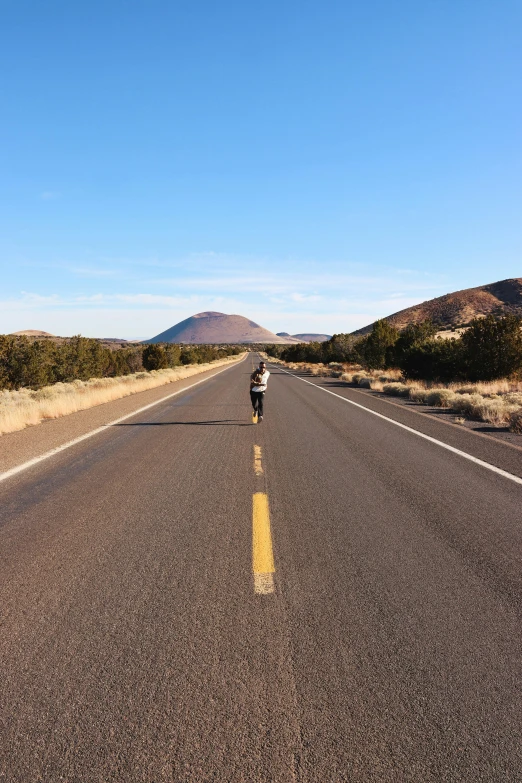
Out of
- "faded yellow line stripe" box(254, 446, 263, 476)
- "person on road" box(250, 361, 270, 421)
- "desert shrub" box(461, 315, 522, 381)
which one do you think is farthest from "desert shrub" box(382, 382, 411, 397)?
"faded yellow line stripe" box(254, 446, 263, 476)

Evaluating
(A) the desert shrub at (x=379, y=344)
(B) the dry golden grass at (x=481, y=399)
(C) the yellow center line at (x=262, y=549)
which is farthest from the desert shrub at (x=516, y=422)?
(A) the desert shrub at (x=379, y=344)

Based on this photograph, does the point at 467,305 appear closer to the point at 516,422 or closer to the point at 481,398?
the point at 481,398

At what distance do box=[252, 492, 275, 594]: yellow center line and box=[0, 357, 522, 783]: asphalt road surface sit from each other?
2cm

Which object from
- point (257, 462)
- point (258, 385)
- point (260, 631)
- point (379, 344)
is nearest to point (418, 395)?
point (258, 385)

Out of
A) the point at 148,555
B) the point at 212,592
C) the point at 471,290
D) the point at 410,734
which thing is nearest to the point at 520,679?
the point at 410,734

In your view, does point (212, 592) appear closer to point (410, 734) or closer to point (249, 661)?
point (249, 661)

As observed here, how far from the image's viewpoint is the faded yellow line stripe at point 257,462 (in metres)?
7.76

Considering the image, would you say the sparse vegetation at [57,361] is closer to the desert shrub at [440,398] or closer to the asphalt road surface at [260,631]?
the desert shrub at [440,398]

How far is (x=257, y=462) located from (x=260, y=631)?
5303mm

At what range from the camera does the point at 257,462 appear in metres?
8.51

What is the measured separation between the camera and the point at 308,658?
2.93 metres

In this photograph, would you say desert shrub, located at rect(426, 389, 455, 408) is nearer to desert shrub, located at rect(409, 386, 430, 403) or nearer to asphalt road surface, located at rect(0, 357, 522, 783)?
desert shrub, located at rect(409, 386, 430, 403)

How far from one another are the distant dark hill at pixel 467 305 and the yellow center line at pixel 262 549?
92923mm

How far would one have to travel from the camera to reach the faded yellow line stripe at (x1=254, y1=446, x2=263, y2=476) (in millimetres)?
7762
